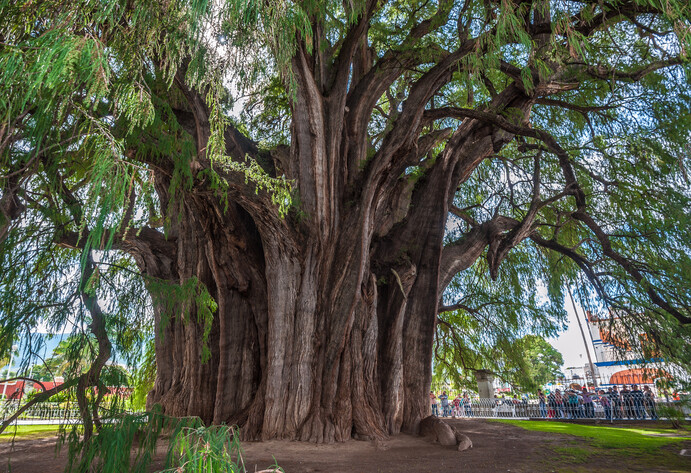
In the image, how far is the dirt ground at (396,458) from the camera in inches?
140

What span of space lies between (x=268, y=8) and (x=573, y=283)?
21.1 ft

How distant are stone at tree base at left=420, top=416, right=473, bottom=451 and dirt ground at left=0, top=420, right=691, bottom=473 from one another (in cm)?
13

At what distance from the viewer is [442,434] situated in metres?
4.91

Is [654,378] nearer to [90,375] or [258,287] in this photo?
[258,287]

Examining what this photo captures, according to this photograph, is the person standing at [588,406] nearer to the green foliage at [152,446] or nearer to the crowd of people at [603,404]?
the crowd of people at [603,404]

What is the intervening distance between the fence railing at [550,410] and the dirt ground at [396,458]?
4.78m

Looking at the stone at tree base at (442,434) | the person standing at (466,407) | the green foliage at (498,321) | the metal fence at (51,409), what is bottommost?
the person standing at (466,407)

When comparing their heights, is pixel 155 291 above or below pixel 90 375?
above

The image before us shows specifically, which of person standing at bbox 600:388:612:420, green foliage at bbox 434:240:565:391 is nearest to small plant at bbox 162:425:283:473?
green foliage at bbox 434:240:565:391

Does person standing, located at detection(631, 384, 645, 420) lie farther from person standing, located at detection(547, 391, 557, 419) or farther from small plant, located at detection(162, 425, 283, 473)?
small plant, located at detection(162, 425, 283, 473)

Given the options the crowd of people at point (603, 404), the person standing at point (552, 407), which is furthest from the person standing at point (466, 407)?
the person standing at point (552, 407)

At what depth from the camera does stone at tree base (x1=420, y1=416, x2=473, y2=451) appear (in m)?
4.75

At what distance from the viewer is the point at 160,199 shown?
17.8 feet

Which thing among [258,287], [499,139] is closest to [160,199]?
[258,287]
